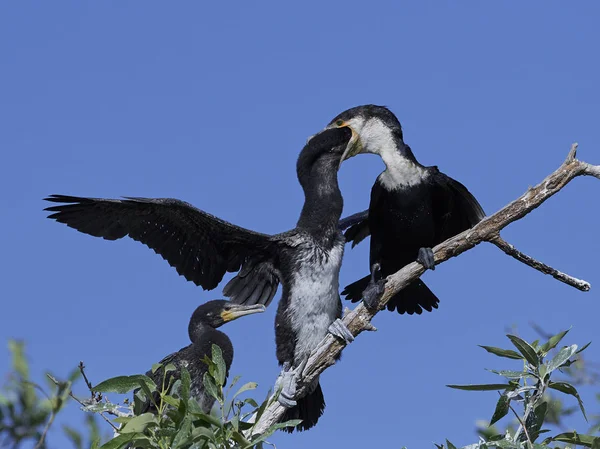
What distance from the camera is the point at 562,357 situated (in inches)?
136

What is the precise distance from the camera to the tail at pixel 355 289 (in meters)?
6.12

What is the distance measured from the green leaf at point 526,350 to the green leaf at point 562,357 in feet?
0.18

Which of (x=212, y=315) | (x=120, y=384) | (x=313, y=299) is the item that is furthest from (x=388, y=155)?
(x=120, y=384)

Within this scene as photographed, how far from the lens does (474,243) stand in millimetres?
4996

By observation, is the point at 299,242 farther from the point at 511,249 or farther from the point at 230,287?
the point at 511,249

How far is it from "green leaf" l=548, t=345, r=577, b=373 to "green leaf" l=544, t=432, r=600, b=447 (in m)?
0.25

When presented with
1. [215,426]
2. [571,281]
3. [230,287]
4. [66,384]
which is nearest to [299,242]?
[230,287]

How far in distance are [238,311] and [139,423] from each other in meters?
2.74

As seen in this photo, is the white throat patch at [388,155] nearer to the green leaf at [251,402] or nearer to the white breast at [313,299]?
the white breast at [313,299]

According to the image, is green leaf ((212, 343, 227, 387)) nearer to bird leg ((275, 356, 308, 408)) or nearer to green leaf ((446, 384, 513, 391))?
green leaf ((446, 384, 513, 391))

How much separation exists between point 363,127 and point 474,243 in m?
1.38

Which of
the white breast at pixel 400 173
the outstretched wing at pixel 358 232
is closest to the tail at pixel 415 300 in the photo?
the outstretched wing at pixel 358 232

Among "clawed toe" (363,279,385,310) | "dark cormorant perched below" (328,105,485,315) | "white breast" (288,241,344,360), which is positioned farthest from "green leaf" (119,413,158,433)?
"dark cormorant perched below" (328,105,485,315)

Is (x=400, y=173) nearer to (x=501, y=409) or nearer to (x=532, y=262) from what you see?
(x=532, y=262)
